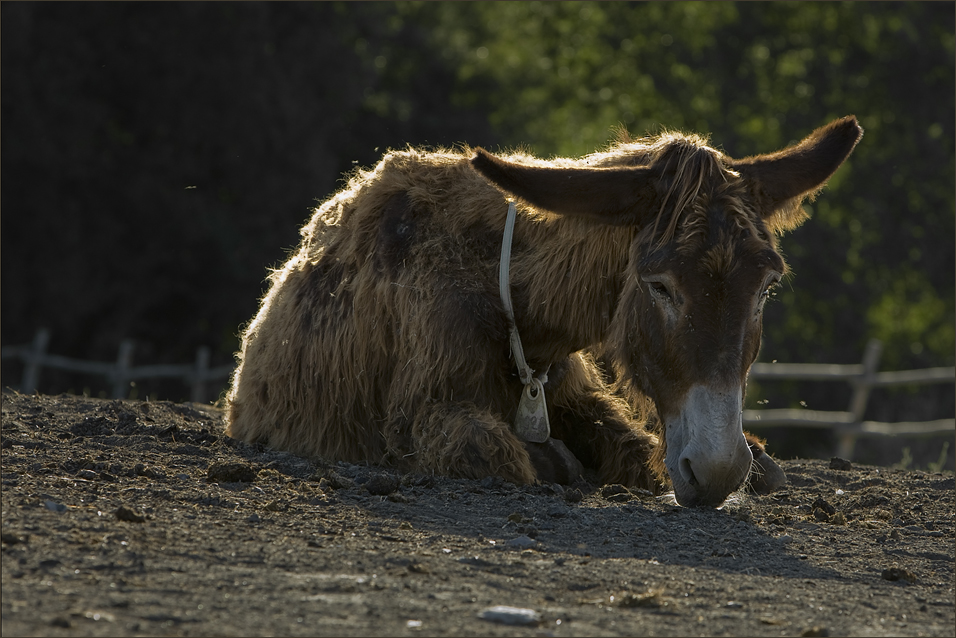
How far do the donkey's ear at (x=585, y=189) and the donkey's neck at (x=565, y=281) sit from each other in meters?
0.12

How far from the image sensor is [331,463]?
4.83 metres

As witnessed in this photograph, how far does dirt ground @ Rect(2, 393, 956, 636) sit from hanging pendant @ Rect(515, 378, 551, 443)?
38 centimetres

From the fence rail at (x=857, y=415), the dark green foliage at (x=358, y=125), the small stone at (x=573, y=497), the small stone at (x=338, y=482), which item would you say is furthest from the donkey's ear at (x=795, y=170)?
the dark green foliage at (x=358, y=125)

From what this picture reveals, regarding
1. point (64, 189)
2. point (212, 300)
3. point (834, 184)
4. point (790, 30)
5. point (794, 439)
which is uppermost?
point (790, 30)

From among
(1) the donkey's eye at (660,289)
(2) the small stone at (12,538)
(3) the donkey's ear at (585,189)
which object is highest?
(3) the donkey's ear at (585,189)

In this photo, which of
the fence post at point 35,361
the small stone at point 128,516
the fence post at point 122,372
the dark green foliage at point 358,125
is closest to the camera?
the small stone at point 128,516

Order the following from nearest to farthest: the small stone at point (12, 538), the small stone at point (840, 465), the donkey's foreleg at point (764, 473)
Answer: the small stone at point (12, 538), the donkey's foreleg at point (764, 473), the small stone at point (840, 465)

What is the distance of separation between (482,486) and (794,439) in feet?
53.4

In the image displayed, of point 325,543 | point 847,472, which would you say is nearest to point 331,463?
point 325,543

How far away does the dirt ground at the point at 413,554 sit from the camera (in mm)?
2617

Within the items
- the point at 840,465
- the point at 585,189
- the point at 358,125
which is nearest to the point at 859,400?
the point at 840,465

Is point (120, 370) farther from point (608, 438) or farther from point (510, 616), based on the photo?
point (510, 616)

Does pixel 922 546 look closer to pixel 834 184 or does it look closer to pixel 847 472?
pixel 847 472

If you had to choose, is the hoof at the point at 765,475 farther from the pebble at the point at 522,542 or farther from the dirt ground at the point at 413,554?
the pebble at the point at 522,542
